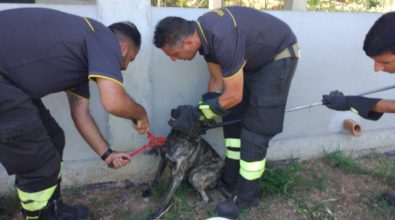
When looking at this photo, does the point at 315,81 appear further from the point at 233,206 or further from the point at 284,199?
the point at 233,206

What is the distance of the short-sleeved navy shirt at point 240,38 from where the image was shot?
243 centimetres

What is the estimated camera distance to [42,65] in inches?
79.5

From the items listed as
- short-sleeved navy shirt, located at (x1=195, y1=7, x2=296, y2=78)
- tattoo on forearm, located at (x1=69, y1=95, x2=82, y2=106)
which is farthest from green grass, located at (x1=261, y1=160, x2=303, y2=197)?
tattoo on forearm, located at (x1=69, y1=95, x2=82, y2=106)

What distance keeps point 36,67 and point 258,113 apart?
1621 millimetres

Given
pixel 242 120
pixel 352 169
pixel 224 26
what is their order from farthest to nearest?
pixel 352 169, pixel 242 120, pixel 224 26

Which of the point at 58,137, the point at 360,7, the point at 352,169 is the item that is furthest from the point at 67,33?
the point at 360,7

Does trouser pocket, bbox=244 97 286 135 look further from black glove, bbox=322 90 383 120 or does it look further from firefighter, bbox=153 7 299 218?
black glove, bbox=322 90 383 120

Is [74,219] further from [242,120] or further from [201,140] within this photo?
[242,120]

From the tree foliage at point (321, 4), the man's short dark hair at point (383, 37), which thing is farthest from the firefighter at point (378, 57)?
the tree foliage at point (321, 4)

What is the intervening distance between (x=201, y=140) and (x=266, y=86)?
761mm

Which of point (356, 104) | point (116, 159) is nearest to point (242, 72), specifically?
point (356, 104)

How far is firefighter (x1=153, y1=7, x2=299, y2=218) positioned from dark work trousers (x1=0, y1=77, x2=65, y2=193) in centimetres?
98

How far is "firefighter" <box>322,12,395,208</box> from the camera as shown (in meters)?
2.07

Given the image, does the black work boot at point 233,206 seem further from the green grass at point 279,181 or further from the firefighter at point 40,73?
the firefighter at point 40,73
